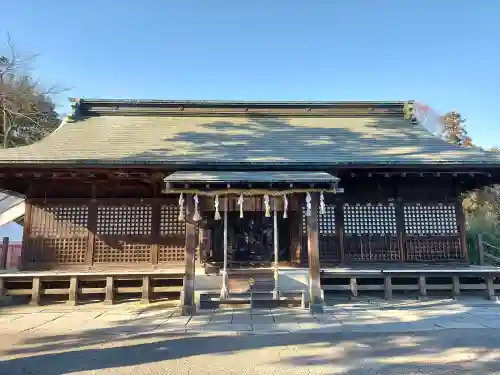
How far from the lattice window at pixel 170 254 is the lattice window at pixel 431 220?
6.93 m

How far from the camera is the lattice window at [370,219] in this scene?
33.5ft

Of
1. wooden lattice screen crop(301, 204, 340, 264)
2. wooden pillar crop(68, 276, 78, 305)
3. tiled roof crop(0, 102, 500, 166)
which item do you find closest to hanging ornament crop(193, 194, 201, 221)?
tiled roof crop(0, 102, 500, 166)

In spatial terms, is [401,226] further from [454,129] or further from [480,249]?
[454,129]

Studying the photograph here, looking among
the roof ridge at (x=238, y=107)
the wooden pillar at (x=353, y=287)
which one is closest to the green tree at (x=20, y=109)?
the roof ridge at (x=238, y=107)

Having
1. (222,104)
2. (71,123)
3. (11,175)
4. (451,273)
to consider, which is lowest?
(451,273)

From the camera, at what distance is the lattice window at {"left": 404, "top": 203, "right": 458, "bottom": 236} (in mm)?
10219

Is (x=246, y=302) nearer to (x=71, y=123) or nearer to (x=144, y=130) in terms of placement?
(x=144, y=130)

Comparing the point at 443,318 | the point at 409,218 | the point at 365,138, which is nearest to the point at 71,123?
the point at 365,138

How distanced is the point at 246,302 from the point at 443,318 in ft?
14.2

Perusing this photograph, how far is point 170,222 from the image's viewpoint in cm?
1021

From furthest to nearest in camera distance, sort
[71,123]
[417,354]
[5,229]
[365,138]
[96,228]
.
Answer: [5,229] < [71,123] < [365,138] < [96,228] < [417,354]

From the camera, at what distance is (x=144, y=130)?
1179cm

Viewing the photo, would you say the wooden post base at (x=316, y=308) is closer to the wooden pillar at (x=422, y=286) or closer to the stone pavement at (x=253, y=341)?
the stone pavement at (x=253, y=341)

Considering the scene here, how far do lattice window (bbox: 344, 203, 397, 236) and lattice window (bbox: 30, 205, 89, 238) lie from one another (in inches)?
314
